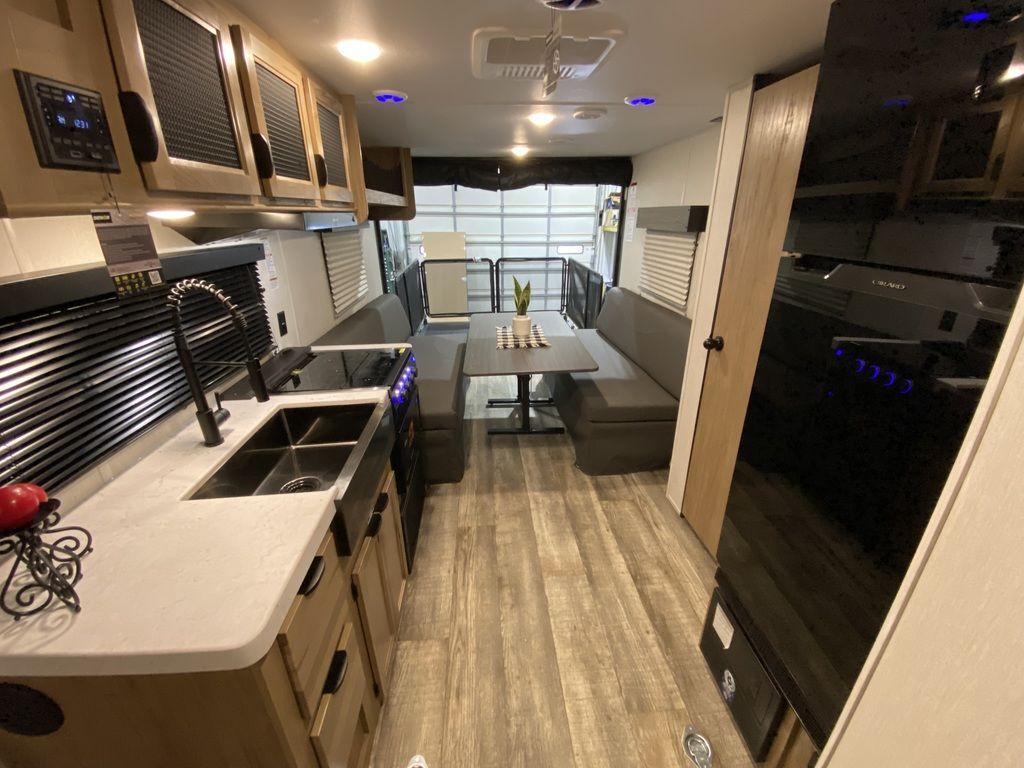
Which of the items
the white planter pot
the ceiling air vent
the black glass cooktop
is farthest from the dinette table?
the ceiling air vent

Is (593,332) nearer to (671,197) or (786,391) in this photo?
(671,197)

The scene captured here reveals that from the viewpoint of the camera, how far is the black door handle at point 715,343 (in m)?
1.88

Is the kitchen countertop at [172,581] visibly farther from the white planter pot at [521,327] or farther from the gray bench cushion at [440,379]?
the white planter pot at [521,327]

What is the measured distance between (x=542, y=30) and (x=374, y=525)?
1.63 metres

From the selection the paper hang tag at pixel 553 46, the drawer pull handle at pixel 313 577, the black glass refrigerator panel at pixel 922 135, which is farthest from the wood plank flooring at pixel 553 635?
the paper hang tag at pixel 553 46

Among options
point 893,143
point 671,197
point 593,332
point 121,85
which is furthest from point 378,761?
point 671,197

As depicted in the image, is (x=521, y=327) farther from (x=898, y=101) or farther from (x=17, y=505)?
(x=17, y=505)

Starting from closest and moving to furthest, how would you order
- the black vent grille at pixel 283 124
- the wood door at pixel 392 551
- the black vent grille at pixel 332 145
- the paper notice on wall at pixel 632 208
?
1. the black vent grille at pixel 283 124
2. the wood door at pixel 392 551
3. the black vent grille at pixel 332 145
4. the paper notice on wall at pixel 632 208

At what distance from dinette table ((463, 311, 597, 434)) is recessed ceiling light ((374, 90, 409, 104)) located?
4.72 ft

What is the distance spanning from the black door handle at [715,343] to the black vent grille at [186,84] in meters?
1.89

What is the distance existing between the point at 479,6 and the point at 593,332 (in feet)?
10.6

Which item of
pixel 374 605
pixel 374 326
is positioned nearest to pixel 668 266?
pixel 374 326

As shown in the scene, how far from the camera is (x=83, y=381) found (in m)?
1.04

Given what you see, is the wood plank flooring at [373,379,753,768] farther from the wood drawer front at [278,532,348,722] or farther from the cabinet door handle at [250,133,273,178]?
the cabinet door handle at [250,133,273,178]
